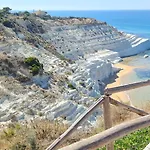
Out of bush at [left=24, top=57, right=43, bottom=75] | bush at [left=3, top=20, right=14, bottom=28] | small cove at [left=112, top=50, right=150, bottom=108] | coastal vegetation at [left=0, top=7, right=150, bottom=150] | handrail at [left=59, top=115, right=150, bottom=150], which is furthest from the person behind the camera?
bush at [left=3, top=20, right=14, bottom=28]

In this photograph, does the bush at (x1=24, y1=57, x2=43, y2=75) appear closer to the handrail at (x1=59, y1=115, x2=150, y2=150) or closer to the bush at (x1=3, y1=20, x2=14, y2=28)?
the bush at (x1=3, y1=20, x2=14, y2=28)

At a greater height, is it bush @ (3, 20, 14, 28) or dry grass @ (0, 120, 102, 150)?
A: dry grass @ (0, 120, 102, 150)

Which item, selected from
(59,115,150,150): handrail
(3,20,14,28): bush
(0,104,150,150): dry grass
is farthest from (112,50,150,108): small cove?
(59,115,150,150): handrail

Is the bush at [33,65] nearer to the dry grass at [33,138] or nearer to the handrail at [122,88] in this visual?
the dry grass at [33,138]

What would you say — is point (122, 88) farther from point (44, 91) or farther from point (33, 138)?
point (44, 91)

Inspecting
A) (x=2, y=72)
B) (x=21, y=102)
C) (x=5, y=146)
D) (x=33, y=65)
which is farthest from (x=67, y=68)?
(x=5, y=146)

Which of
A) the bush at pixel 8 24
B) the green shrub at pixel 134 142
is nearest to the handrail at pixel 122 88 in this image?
the green shrub at pixel 134 142

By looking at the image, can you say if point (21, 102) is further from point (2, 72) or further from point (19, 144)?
point (19, 144)
